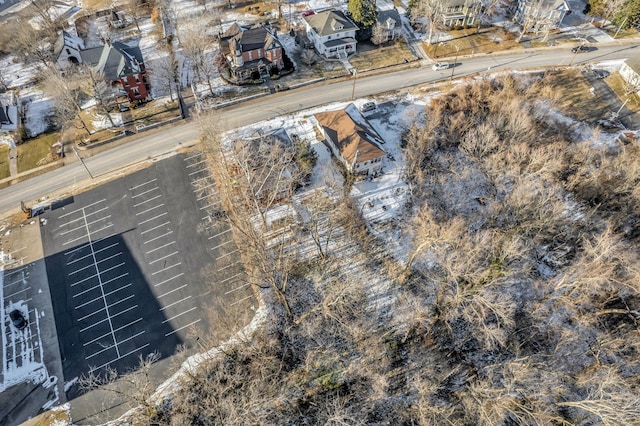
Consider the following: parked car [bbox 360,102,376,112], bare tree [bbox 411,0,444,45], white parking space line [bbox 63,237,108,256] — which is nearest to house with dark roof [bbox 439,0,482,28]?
bare tree [bbox 411,0,444,45]

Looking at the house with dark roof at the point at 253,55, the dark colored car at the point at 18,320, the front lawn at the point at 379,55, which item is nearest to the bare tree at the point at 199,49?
the house with dark roof at the point at 253,55

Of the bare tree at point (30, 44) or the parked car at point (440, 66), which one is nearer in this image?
the parked car at point (440, 66)

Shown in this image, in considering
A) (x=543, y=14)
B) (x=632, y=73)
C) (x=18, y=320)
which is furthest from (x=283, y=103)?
(x=632, y=73)

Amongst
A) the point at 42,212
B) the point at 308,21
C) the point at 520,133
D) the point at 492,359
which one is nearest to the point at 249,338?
the point at 492,359

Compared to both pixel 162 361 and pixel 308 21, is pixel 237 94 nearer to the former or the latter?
pixel 308 21

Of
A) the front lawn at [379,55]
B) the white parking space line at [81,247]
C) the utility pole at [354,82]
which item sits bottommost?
the white parking space line at [81,247]

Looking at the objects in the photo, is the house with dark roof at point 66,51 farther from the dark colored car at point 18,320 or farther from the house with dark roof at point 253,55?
the dark colored car at point 18,320
